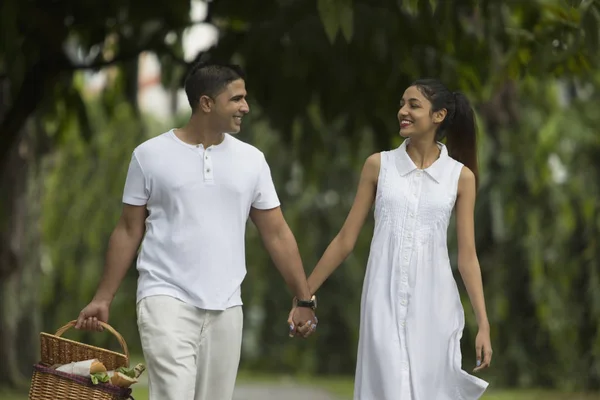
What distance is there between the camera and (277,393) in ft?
51.9

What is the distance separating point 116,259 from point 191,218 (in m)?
0.40

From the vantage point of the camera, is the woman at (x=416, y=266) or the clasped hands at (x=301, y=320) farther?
the clasped hands at (x=301, y=320)

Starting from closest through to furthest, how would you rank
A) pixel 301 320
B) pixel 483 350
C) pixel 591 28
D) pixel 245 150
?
pixel 483 350 < pixel 245 150 < pixel 301 320 < pixel 591 28

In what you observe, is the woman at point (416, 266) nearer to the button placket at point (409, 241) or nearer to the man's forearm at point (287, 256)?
the button placket at point (409, 241)

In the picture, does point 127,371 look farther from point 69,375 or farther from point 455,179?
point 455,179

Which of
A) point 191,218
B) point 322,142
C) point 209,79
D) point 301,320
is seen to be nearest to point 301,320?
point 301,320

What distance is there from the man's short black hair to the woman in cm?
65

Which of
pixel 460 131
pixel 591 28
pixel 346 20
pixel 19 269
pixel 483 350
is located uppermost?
pixel 591 28

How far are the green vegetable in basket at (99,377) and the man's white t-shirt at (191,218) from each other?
0.38 m

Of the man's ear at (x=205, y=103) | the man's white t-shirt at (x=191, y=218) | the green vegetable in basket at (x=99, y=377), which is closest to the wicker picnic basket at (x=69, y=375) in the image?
the green vegetable in basket at (x=99, y=377)

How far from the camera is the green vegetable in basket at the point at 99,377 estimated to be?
5.81 meters

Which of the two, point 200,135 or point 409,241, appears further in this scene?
point 200,135

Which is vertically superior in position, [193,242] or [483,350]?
[193,242]

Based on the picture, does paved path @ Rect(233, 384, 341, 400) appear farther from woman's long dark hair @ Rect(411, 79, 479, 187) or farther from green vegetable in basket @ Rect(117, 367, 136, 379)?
green vegetable in basket @ Rect(117, 367, 136, 379)
